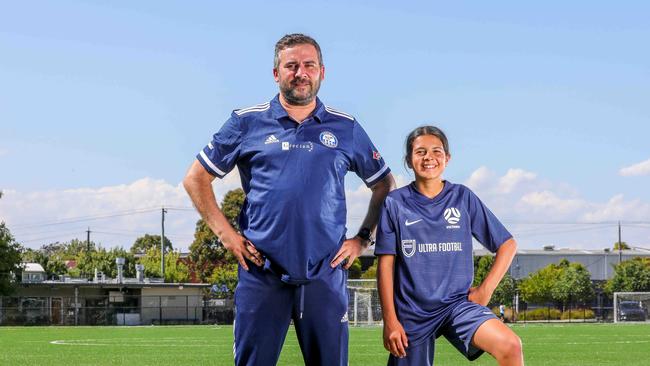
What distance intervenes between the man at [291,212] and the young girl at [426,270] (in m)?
0.36

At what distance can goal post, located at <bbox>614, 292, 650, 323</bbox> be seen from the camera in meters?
60.0

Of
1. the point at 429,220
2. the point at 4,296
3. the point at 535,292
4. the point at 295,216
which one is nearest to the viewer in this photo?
the point at 295,216

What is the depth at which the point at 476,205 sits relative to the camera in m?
6.77

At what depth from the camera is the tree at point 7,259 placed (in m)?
60.1

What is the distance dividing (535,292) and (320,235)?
6990 centimetres

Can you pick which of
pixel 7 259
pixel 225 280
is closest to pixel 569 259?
pixel 225 280

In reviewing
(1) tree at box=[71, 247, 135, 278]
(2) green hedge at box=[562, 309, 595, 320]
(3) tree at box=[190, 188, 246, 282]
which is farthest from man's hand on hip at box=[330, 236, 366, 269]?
(1) tree at box=[71, 247, 135, 278]

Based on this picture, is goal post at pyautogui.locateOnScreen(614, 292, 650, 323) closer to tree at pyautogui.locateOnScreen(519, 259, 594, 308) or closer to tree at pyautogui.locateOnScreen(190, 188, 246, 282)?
tree at pyautogui.locateOnScreen(519, 259, 594, 308)

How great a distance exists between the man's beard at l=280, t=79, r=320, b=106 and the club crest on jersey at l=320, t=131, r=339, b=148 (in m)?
0.22

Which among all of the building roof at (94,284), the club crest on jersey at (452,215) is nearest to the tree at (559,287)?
the building roof at (94,284)

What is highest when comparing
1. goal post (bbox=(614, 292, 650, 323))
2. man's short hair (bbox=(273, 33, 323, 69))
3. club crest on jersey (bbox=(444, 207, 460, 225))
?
man's short hair (bbox=(273, 33, 323, 69))

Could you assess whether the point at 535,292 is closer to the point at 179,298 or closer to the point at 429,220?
the point at 179,298

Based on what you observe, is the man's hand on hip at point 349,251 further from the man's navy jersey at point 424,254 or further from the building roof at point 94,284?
the building roof at point 94,284

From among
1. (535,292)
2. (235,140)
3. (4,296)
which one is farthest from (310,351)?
(535,292)
